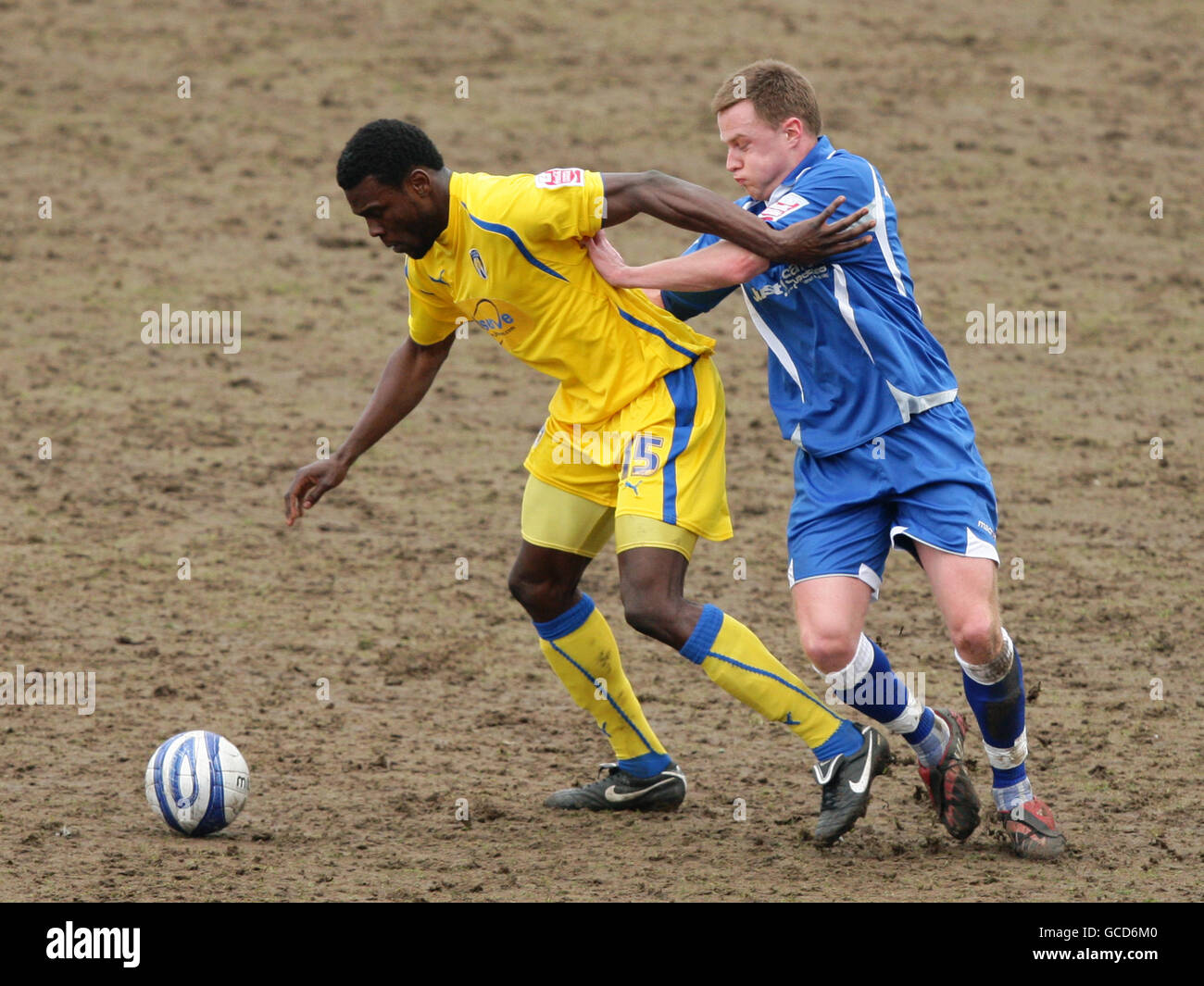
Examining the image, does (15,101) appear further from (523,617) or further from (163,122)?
(523,617)

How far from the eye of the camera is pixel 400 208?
5320 millimetres

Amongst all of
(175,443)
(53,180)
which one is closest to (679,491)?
(175,443)

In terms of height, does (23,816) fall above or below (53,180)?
below

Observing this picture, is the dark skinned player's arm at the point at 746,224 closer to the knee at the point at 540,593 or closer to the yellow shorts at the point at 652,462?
the yellow shorts at the point at 652,462

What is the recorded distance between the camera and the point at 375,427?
6051 mm

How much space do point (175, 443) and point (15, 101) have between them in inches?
265

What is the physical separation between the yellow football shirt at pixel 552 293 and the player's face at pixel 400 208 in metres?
0.08

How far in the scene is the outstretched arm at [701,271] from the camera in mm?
5102

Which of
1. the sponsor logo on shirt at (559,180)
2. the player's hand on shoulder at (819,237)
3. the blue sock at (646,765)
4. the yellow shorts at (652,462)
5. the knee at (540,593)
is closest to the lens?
the player's hand on shoulder at (819,237)

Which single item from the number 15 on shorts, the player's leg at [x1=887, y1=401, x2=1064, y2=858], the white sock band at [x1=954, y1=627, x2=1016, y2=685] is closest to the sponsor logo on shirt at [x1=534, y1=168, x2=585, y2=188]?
the number 15 on shorts

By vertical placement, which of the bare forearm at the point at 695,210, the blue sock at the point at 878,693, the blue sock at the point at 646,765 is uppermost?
the bare forearm at the point at 695,210

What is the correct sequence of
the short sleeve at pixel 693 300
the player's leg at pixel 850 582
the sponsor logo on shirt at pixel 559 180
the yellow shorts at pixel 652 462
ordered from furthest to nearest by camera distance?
the short sleeve at pixel 693 300 < the yellow shorts at pixel 652 462 < the sponsor logo on shirt at pixel 559 180 < the player's leg at pixel 850 582

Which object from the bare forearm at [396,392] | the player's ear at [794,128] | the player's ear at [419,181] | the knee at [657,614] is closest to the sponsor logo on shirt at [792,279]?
the player's ear at [794,128]

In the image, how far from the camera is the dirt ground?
18.4 feet
